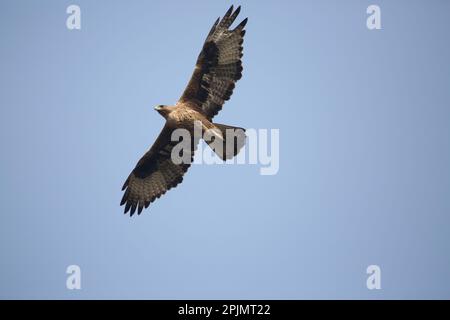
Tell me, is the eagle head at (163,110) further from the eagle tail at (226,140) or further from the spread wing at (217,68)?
the eagle tail at (226,140)

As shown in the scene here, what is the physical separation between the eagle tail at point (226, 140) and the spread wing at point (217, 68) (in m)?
0.51

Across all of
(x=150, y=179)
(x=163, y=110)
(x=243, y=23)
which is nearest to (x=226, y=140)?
(x=163, y=110)

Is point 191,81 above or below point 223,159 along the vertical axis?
above

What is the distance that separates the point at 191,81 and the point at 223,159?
136 cm

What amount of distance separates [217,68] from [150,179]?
2.36 meters

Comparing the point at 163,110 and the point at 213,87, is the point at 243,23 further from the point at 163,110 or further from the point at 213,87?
the point at 163,110

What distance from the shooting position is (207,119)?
10.6 m

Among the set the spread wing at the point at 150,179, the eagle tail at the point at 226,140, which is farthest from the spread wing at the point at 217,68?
the spread wing at the point at 150,179


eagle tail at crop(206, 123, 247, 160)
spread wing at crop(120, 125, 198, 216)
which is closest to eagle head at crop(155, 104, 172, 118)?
eagle tail at crop(206, 123, 247, 160)
